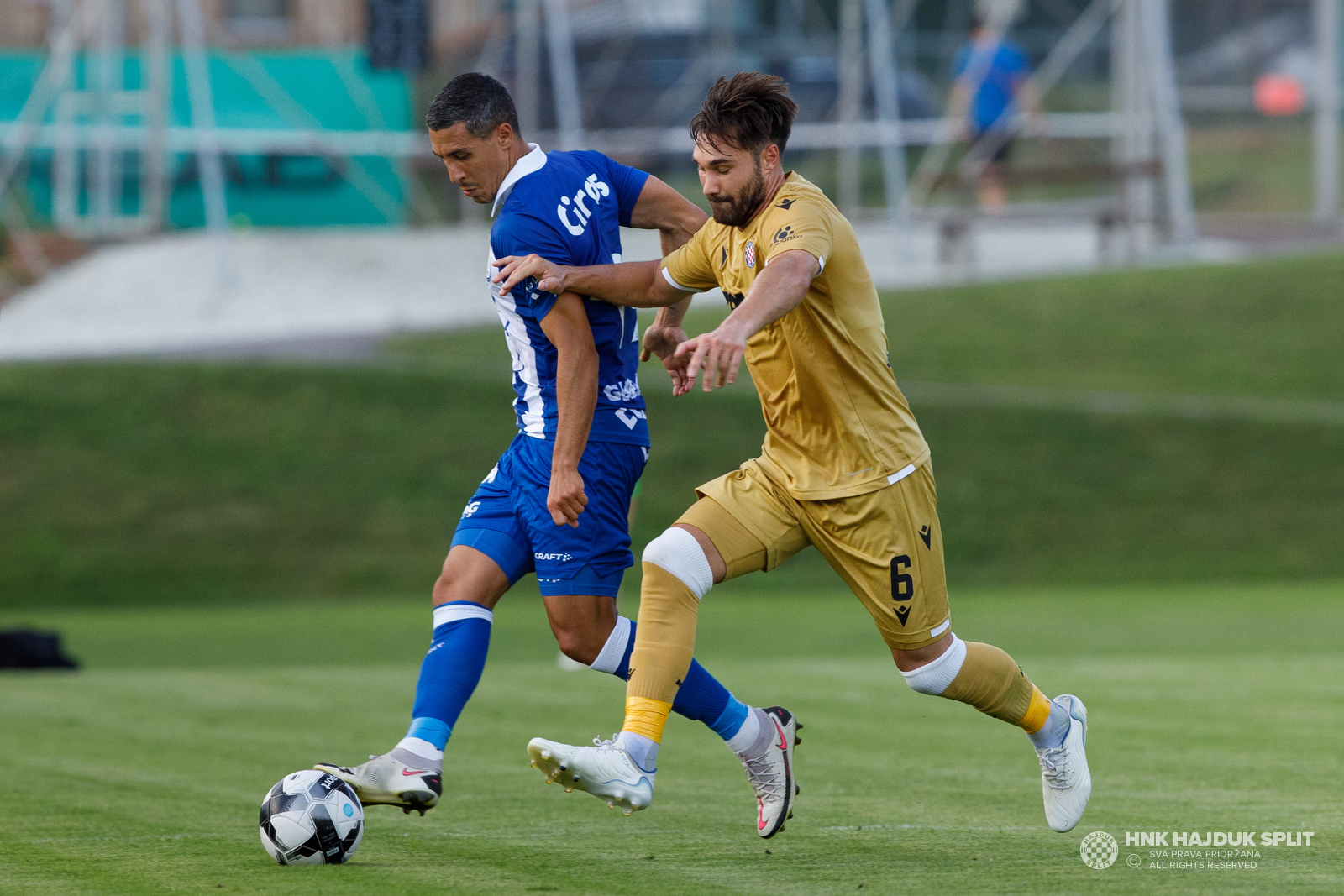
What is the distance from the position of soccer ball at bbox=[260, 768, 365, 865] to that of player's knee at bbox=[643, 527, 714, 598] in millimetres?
1135

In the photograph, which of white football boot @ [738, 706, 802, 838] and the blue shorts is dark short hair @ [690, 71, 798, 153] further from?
white football boot @ [738, 706, 802, 838]

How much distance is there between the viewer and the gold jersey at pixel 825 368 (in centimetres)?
509

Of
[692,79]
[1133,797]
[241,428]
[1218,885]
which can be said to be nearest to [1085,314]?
[692,79]

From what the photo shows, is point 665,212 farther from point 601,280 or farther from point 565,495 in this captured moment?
point 565,495

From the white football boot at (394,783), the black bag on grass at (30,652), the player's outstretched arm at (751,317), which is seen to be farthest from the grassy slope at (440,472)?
the player's outstretched arm at (751,317)

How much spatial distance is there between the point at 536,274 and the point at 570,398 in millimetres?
401

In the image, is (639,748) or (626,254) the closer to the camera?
(639,748)

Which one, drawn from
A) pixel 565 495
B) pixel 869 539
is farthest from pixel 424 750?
pixel 869 539

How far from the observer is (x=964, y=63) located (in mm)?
23031

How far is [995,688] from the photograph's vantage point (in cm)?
535

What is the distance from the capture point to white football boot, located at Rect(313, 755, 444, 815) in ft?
16.4

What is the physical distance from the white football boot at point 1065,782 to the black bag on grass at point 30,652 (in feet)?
26.6

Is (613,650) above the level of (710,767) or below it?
above

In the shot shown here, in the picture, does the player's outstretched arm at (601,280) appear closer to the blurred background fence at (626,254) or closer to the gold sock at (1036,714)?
the gold sock at (1036,714)
